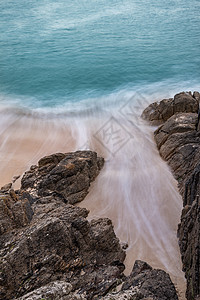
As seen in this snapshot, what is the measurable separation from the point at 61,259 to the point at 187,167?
445cm

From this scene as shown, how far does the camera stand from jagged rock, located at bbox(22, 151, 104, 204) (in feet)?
23.9

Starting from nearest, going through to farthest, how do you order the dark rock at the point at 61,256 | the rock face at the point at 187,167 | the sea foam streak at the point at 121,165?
the dark rock at the point at 61,256, the rock face at the point at 187,167, the sea foam streak at the point at 121,165

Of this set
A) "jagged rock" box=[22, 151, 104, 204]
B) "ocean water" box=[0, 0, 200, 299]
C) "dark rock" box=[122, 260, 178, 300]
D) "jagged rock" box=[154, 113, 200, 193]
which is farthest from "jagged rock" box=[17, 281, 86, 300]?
"jagged rock" box=[154, 113, 200, 193]

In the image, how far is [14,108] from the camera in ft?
47.3

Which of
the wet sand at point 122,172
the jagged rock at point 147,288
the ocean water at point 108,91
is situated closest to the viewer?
the jagged rock at point 147,288

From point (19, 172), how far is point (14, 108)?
6.27 m

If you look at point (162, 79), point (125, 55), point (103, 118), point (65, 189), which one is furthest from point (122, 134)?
point (125, 55)

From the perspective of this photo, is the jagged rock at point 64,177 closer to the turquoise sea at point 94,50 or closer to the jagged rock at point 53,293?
the jagged rock at point 53,293

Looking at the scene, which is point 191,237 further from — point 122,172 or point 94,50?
point 94,50

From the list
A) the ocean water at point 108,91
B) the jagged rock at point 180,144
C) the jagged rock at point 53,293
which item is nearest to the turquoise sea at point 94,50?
the ocean water at point 108,91

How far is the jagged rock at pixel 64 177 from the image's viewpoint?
7277 millimetres

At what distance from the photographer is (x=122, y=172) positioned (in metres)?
8.55

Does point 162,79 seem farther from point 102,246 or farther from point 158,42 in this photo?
point 102,246

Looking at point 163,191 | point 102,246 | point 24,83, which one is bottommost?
point 163,191
